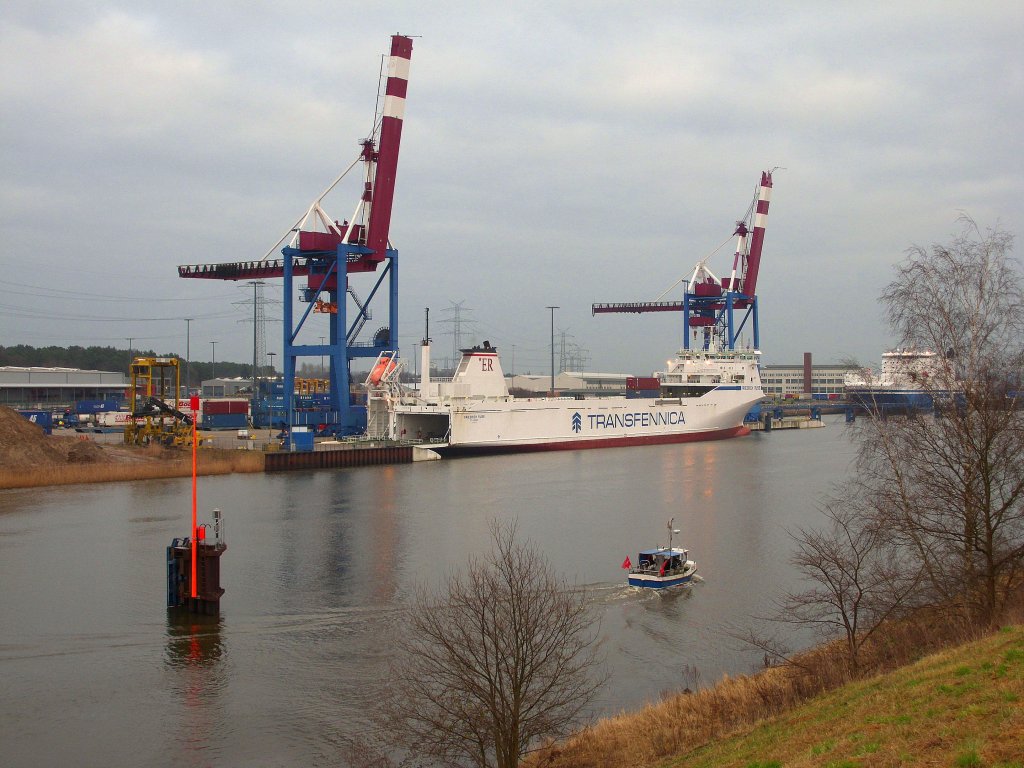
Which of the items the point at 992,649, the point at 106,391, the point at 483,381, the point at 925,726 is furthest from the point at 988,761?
the point at 106,391

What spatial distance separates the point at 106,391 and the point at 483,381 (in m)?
37.3

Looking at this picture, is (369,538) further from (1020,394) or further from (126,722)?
(1020,394)

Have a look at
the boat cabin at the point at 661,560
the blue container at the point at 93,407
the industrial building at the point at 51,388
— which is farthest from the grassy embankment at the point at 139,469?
the industrial building at the point at 51,388

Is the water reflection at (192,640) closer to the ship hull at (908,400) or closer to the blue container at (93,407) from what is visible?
the ship hull at (908,400)

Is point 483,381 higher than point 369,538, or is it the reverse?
point 483,381

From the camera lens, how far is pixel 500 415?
108 feet

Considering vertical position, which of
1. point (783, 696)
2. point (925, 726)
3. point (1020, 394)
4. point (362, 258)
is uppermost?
point (362, 258)

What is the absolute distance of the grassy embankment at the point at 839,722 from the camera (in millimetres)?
4492

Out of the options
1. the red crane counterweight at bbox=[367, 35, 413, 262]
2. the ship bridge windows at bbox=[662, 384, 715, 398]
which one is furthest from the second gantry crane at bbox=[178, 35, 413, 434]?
the ship bridge windows at bbox=[662, 384, 715, 398]

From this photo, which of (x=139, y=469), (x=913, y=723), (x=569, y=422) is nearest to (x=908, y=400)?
(x=913, y=723)

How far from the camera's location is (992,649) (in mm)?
6113

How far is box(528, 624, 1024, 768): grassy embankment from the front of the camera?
4.49m

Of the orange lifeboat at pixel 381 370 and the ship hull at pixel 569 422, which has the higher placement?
the orange lifeboat at pixel 381 370

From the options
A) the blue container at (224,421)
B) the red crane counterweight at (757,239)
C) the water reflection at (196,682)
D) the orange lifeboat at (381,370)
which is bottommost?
the water reflection at (196,682)
